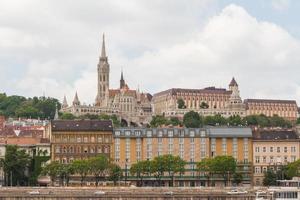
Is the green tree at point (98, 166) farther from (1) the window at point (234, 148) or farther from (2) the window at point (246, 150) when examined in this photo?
(2) the window at point (246, 150)

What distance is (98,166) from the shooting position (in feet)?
336

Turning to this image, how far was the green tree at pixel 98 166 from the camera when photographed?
103 metres

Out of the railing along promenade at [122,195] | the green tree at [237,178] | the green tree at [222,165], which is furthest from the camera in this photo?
the green tree at [237,178]

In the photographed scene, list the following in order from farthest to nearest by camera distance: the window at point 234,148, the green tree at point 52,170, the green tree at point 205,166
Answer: the window at point 234,148
the green tree at point 205,166
the green tree at point 52,170

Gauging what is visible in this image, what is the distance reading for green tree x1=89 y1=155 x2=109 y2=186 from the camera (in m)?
103

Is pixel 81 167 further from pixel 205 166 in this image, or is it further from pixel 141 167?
pixel 205 166

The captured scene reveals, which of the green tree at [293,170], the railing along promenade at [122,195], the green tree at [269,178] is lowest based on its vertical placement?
the railing along promenade at [122,195]

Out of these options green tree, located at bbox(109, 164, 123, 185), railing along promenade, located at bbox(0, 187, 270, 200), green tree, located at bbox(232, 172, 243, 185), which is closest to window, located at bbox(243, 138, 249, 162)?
green tree, located at bbox(232, 172, 243, 185)

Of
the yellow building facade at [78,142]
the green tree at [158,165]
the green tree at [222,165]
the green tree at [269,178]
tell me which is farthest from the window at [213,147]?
the yellow building facade at [78,142]

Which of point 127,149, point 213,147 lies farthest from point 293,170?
point 127,149

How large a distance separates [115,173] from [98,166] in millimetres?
2519

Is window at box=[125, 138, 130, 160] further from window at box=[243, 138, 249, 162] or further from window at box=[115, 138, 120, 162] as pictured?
window at box=[243, 138, 249, 162]

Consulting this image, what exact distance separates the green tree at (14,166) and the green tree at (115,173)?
32.3ft

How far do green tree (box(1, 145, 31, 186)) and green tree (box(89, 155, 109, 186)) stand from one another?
770 centimetres
